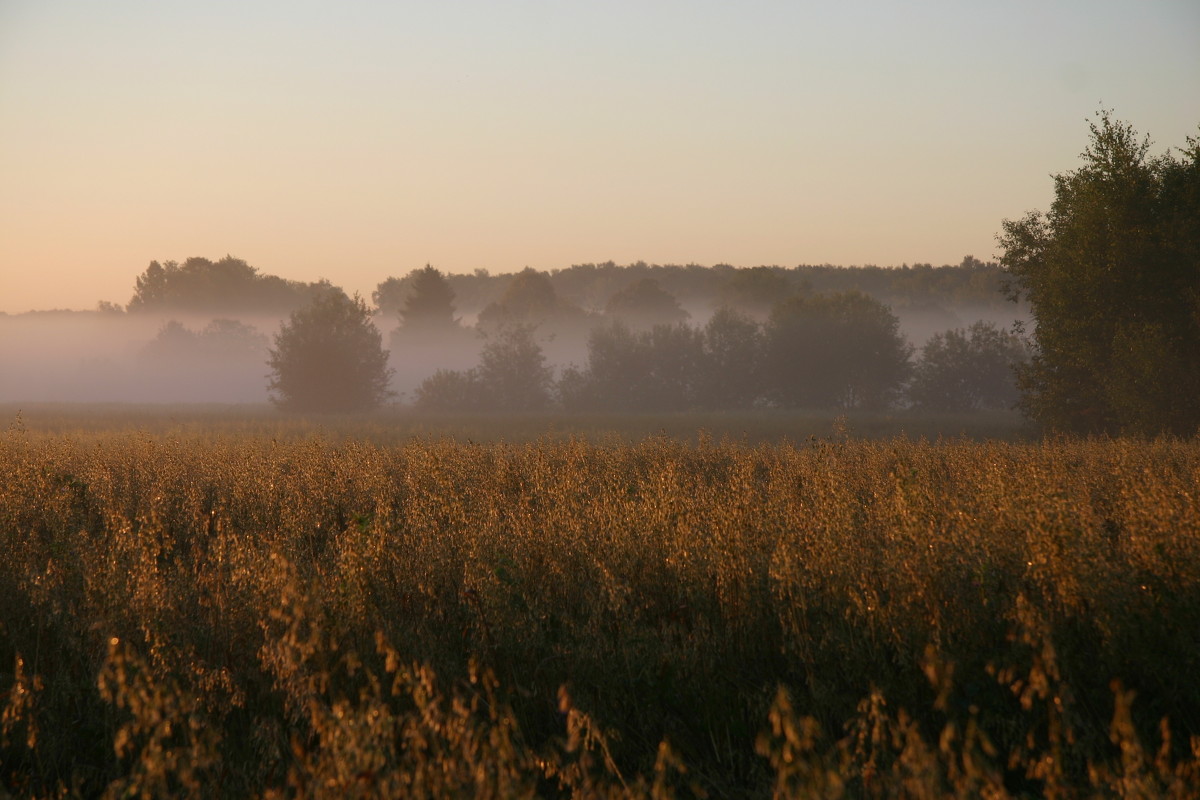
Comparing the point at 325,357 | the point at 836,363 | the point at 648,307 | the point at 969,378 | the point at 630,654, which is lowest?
the point at 969,378

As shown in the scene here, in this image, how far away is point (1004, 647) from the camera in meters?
4.54

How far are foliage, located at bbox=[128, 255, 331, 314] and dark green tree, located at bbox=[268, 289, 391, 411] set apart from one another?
65.0 metres

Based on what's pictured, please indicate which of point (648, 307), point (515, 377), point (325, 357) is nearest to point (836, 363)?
point (515, 377)

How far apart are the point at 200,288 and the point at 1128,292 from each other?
349 ft

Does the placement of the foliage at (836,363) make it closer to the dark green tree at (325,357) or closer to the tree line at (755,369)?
the tree line at (755,369)

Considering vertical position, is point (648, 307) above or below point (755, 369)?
above

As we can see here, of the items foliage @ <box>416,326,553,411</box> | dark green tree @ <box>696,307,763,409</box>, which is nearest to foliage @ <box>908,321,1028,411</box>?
dark green tree @ <box>696,307,763,409</box>

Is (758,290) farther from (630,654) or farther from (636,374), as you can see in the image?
(630,654)

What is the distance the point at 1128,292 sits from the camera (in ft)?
73.9

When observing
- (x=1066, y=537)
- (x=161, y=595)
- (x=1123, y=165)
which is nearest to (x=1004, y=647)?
(x=1066, y=537)

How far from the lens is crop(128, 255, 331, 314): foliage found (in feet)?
356

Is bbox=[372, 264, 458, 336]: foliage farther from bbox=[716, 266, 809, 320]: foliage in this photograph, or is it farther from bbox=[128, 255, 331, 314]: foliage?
bbox=[128, 255, 331, 314]: foliage

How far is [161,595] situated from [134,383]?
89.9 meters

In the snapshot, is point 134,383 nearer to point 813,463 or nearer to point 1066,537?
point 813,463
